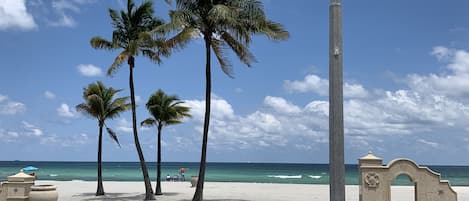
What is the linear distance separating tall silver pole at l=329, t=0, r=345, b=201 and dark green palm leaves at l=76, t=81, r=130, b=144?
73.9ft

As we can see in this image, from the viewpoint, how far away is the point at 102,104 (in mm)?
26234

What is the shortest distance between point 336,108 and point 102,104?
22893mm

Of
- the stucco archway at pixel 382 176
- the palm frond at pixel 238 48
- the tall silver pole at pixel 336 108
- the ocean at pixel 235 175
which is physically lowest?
the ocean at pixel 235 175

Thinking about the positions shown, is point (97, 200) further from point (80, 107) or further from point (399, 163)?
point (399, 163)

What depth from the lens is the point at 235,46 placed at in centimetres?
2009

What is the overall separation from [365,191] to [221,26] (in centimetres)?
743

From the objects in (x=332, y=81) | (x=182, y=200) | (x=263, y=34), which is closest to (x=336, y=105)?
(x=332, y=81)

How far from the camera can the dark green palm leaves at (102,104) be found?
86.0ft

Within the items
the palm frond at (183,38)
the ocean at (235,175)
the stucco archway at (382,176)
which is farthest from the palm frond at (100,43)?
the ocean at (235,175)

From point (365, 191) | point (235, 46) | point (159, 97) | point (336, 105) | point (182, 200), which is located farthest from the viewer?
point (159, 97)

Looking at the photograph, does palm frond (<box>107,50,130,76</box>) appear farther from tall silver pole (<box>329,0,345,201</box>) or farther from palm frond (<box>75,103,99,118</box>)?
tall silver pole (<box>329,0,345,201</box>)

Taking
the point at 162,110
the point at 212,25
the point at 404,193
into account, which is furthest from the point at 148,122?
the point at 404,193

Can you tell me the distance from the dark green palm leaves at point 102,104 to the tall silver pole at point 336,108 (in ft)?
73.9

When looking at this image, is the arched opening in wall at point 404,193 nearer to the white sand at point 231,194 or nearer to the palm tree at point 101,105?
the white sand at point 231,194
